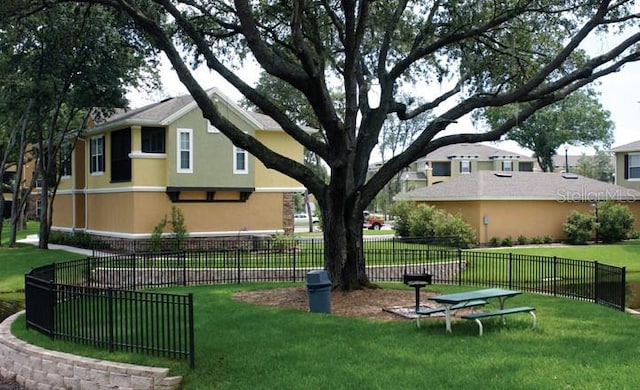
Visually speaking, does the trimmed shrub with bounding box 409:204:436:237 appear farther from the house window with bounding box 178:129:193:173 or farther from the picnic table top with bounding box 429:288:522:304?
the picnic table top with bounding box 429:288:522:304

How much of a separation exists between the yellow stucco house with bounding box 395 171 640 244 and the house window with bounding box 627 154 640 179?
5223mm

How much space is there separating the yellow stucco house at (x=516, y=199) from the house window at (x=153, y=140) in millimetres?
15732

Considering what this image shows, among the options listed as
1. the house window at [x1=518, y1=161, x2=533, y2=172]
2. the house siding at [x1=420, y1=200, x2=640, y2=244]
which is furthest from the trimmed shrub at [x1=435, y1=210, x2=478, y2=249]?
the house window at [x1=518, y1=161, x2=533, y2=172]

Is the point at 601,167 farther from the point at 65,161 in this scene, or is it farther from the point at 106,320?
Result: the point at 106,320

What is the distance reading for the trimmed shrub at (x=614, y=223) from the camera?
34781 millimetres

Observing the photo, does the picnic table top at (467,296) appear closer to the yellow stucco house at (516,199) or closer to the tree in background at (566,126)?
the yellow stucco house at (516,199)

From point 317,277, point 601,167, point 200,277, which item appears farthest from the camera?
point 601,167

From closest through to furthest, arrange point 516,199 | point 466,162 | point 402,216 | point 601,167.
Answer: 1. point 516,199
2. point 402,216
3. point 466,162
4. point 601,167

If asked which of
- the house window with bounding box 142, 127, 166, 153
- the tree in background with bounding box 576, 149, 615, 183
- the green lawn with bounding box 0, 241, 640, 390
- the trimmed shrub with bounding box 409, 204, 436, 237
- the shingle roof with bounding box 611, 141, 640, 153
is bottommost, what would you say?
the green lawn with bounding box 0, 241, 640, 390

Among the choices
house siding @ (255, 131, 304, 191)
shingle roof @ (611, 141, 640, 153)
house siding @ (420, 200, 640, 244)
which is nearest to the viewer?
house siding @ (255, 131, 304, 191)

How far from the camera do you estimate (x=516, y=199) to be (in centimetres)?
3459

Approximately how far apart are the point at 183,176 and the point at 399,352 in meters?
20.0

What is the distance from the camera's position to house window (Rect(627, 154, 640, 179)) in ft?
145

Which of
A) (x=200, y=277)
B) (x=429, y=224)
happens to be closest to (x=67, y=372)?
(x=200, y=277)
